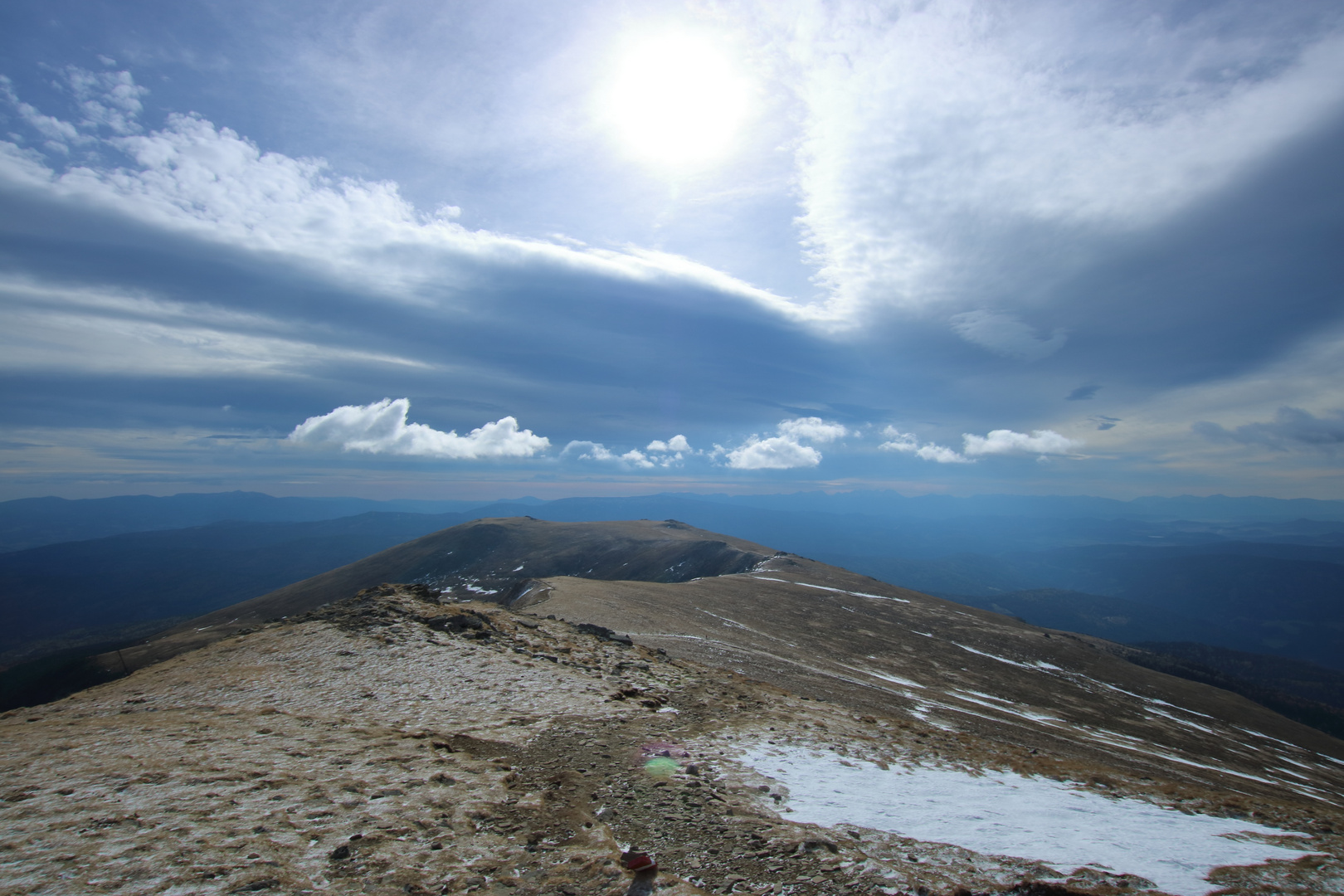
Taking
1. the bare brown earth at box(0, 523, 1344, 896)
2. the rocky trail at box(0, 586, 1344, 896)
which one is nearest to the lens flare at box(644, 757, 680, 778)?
the rocky trail at box(0, 586, 1344, 896)

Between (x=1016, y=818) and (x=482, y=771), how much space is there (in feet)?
40.4

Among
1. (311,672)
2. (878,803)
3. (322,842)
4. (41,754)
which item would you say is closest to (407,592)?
(311,672)

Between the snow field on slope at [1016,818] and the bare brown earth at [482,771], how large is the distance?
1.98ft

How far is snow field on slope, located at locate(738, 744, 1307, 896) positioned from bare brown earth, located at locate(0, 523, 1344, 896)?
0.60 meters

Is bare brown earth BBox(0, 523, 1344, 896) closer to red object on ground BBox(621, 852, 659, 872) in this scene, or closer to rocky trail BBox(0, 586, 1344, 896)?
rocky trail BBox(0, 586, 1344, 896)

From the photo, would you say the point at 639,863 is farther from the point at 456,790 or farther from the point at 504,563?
the point at 504,563

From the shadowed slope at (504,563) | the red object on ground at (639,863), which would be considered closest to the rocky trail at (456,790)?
the red object on ground at (639,863)

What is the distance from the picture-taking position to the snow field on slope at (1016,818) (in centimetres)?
1071

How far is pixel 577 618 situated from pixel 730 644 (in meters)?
10.4

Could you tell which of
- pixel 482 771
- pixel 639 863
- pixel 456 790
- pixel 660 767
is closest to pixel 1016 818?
pixel 660 767

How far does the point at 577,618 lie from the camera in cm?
3656

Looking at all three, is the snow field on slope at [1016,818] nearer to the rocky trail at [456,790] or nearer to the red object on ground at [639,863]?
the rocky trail at [456,790]

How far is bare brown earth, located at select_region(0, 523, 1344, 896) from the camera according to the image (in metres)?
8.38

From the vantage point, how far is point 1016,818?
12.8 metres
